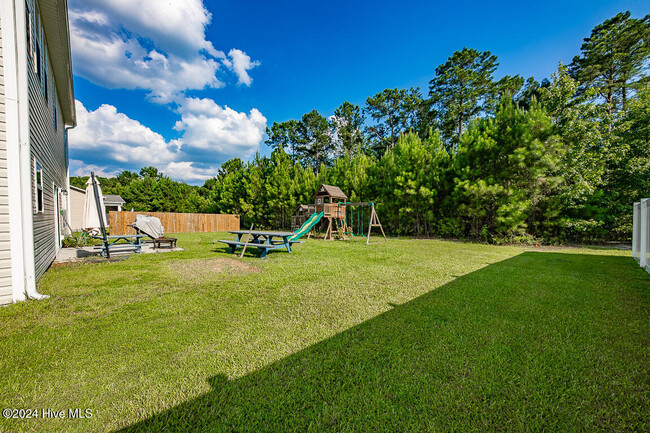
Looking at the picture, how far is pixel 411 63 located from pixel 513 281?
18314 millimetres

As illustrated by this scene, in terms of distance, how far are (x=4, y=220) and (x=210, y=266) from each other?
343cm

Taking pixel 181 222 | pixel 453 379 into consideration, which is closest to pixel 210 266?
pixel 453 379

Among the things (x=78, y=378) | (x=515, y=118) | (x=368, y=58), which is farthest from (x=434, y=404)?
(x=368, y=58)

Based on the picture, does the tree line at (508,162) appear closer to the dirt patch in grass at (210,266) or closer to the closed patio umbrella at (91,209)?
the dirt patch in grass at (210,266)

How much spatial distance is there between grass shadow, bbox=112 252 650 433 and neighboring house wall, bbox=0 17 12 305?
390cm

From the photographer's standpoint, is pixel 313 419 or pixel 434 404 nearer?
pixel 313 419

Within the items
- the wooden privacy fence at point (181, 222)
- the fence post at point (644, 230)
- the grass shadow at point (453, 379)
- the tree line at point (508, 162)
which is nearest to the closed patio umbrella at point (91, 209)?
the grass shadow at point (453, 379)

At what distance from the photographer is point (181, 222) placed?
20.2 metres

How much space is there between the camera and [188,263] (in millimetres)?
6648

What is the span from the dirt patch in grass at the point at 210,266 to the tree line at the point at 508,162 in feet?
37.0

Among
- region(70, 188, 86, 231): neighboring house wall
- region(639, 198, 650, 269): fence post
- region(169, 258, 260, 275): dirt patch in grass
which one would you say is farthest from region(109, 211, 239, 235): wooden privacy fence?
region(639, 198, 650, 269): fence post

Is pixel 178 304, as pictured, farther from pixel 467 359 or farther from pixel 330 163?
pixel 330 163

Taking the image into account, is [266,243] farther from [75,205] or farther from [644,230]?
[75,205]

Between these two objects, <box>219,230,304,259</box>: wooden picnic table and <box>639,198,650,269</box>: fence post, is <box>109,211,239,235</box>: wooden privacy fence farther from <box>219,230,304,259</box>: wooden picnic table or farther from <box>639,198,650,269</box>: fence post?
<box>639,198,650,269</box>: fence post
